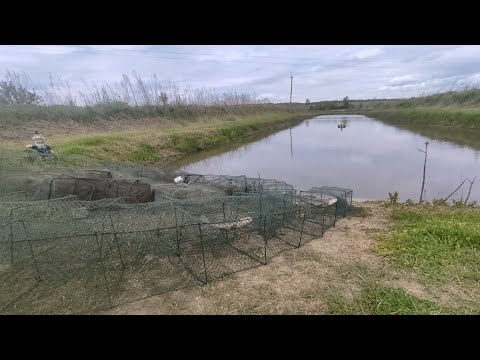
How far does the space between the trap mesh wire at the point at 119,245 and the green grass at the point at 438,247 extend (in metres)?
1.32

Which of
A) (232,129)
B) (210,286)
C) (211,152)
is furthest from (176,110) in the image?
(210,286)

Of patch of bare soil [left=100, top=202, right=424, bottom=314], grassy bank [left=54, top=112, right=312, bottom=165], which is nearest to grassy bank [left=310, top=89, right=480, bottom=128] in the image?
grassy bank [left=54, top=112, right=312, bottom=165]

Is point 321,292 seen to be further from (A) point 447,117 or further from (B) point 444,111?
(B) point 444,111

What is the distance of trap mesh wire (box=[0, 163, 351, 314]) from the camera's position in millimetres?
3396

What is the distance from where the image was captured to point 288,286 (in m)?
3.59

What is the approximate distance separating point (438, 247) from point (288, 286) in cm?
251

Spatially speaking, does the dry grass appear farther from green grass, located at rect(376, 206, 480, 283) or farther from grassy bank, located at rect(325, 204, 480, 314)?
green grass, located at rect(376, 206, 480, 283)

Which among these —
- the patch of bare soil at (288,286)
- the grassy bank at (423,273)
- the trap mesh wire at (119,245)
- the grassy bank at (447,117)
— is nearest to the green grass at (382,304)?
the grassy bank at (423,273)

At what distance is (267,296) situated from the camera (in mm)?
3393

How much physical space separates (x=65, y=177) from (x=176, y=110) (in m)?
22.5

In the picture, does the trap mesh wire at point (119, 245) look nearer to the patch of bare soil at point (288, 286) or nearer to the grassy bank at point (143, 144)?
the patch of bare soil at point (288, 286)

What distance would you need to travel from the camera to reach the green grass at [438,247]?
373 centimetres

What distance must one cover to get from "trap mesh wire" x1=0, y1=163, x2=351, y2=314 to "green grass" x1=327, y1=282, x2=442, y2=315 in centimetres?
136
